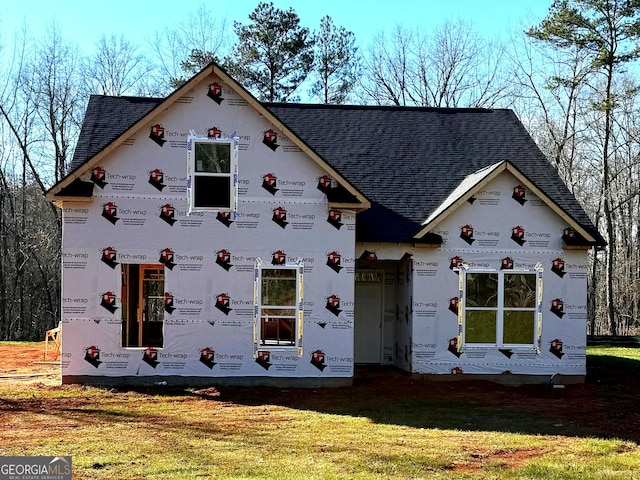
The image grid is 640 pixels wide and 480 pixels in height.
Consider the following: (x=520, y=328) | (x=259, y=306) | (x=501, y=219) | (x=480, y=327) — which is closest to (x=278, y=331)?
(x=259, y=306)

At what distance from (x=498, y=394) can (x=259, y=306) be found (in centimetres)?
511

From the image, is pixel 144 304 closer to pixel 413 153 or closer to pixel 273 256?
pixel 273 256

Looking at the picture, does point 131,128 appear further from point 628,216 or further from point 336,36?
point 628,216

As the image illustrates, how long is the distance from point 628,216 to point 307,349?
88.6 feet

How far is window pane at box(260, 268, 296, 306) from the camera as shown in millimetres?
14344

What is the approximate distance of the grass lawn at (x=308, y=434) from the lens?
7742 mm

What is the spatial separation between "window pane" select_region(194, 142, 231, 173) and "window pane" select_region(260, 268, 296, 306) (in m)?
2.30

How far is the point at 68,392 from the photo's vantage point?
13070 millimetres

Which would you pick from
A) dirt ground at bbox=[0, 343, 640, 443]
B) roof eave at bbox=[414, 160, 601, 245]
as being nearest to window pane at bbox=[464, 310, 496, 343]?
dirt ground at bbox=[0, 343, 640, 443]

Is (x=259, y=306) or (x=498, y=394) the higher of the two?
(x=259, y=306)

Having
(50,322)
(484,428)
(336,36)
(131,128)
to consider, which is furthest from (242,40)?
(484,428)

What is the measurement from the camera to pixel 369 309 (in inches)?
675

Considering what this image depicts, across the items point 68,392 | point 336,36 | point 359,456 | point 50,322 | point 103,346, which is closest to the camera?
point 359,456

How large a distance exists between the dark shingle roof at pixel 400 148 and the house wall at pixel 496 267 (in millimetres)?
705
